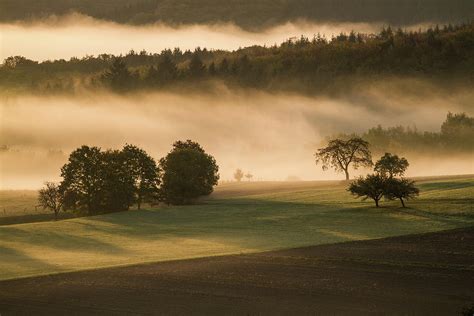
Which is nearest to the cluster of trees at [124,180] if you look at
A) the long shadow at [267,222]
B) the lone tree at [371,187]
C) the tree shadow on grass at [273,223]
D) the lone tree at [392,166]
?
the long shadow at [267,222]

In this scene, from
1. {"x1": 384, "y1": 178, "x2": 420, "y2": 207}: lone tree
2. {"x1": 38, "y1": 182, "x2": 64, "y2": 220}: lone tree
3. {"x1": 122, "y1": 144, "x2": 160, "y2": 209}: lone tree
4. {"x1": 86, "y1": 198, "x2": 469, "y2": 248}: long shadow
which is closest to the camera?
{"x1": 86, "y1": 198, "x2": 469, "y2": 248}: long shadow

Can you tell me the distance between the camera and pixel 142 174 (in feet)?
331

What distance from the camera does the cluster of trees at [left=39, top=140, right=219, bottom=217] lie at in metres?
98.4

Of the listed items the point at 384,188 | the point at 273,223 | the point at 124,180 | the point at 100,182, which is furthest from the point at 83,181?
the point at 384,188

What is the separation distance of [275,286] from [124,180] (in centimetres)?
5973

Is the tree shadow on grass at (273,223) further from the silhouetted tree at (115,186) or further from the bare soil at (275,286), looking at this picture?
the bare soil at (275,286)

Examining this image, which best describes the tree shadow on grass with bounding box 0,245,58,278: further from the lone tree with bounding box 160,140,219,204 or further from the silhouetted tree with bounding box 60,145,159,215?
the lone tree with bounding box 160,140,219,204

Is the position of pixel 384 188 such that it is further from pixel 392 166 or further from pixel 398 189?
pixel 392 166

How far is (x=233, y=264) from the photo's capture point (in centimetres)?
4909

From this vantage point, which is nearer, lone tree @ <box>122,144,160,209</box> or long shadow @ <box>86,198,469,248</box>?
long shadow @ <box>86,198,469,248</box>

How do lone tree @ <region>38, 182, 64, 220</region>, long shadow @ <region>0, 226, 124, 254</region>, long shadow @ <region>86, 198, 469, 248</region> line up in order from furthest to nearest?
lone tree @ <region>38, 182, 64, 220</region> < long shadow @ <region>86, 198, 469, 248</region> < long shadow @ <region>0, 226, 124, 254</region>

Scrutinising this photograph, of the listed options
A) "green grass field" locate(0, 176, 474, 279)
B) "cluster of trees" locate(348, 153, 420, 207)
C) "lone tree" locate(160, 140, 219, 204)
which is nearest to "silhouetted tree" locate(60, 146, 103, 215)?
"green grass field" locate(0, 176, 474, 279)

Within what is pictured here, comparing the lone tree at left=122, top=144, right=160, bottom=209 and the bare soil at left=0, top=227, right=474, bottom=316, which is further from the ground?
the lone tree at left=122, top=144, right=160, bottom=209

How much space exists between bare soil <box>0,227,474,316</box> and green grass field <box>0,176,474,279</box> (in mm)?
5314
